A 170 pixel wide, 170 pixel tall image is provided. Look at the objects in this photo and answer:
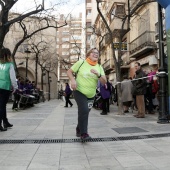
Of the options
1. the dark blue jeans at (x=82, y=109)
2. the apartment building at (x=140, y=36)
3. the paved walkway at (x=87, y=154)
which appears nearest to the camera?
the paved walkway at (x=87, y=154)

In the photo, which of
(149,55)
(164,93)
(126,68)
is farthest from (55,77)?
(164,93)

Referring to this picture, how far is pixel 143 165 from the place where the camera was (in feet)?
11.5

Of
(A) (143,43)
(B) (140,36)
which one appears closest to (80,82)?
(A) (143,43)

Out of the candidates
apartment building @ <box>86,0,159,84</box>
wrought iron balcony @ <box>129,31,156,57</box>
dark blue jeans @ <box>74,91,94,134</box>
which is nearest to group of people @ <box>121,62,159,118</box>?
dark blue jeans @ <box>74,91,94,134</box>

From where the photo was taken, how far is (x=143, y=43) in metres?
21.4

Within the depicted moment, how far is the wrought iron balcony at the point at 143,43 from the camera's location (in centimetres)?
2061

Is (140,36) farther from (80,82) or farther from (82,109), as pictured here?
(82,109)

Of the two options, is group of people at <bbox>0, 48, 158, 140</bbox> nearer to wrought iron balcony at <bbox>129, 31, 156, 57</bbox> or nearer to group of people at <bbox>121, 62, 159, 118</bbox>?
group of people at <bbox>121, 62, 159, 118</bbox>

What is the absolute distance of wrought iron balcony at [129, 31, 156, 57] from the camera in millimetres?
20609

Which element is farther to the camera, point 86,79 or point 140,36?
point 140,36

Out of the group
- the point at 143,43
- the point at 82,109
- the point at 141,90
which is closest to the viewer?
the point at 82,109

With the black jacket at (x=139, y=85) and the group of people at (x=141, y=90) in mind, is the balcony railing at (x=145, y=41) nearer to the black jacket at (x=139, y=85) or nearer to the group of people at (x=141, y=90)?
the group of people at (x=141, y=90)

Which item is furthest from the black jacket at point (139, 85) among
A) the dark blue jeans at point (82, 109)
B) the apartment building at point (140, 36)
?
the apartment building at point (140, 36)

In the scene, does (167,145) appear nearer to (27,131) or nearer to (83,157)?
(83,157)
